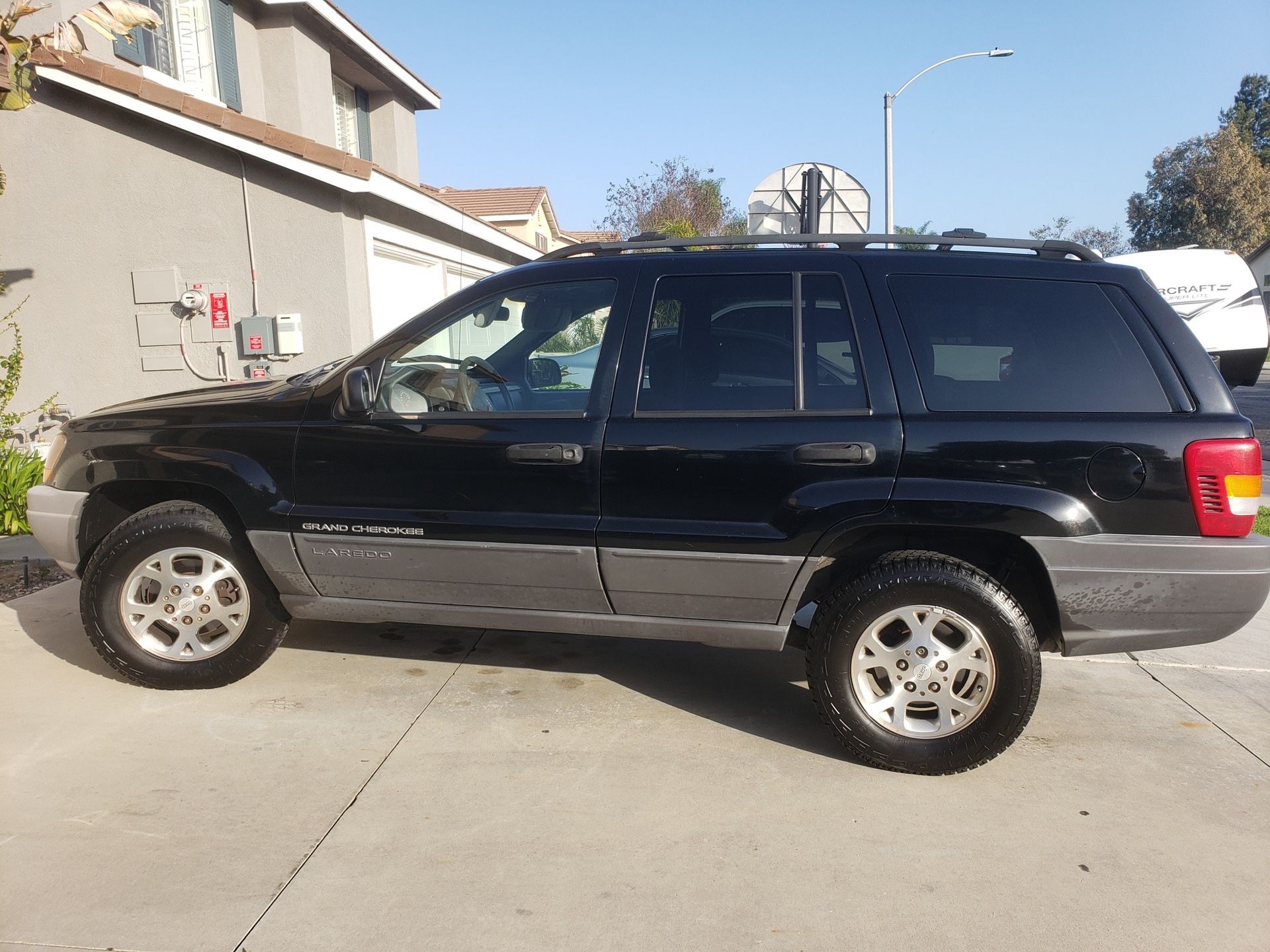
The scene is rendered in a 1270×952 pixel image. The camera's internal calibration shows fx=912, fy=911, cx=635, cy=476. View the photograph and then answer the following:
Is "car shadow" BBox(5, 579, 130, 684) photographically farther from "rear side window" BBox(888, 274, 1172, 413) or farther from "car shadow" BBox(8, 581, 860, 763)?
"rear side window" BBox(888, 274, 1172, 413)

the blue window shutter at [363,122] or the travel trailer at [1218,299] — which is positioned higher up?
the blue window shutter at [363,122]

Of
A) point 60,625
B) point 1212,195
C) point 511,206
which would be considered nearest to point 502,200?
point 511,206

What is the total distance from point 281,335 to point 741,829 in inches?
283

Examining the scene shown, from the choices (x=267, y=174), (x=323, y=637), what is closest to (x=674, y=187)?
(x=267, y=174)

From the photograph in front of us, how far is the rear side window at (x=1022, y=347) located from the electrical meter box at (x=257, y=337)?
6.85 m

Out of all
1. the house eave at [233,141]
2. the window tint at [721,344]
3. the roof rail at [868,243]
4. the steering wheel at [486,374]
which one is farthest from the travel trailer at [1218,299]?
the steering wheel at [486,374]

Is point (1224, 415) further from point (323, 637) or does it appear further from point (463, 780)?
point (323, 637)

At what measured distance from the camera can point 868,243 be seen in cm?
366

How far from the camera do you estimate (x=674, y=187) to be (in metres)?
33.1

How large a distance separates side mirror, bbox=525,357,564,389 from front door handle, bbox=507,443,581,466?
1.41 feet

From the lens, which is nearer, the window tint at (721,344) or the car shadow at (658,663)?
the window tint at (721,344)

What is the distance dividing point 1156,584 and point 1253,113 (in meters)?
93.3

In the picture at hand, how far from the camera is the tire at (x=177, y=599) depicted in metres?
3.95

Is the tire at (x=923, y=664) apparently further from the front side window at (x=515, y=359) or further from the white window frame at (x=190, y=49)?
the white window frame at (x=190, y=49)
